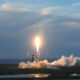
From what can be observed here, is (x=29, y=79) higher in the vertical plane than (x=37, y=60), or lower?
lower

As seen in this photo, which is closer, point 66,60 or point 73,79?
point 73,79

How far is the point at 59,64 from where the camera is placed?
14462 cm

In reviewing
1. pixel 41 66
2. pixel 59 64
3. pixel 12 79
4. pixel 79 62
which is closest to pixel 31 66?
pixel 41 66

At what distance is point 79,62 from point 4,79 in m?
89.2

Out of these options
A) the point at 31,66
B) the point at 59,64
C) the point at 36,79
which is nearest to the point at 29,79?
the point at 36,79

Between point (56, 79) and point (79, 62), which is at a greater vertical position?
point (79, 62)

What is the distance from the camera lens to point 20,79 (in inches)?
2741

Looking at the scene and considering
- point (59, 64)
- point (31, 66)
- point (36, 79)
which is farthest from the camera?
point (59, 64)

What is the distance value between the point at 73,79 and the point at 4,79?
1844 centimetres

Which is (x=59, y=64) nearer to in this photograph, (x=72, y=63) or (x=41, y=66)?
(x=72, y=63)

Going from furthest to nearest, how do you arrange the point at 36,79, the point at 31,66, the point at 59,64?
the point at 59,64 → the point at 31,66 → the point at 36,79

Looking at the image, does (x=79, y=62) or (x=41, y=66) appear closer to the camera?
(x=41, y=66)

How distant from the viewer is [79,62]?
15312 cm

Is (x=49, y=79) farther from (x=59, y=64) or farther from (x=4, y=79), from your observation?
(x=59, y=64)
